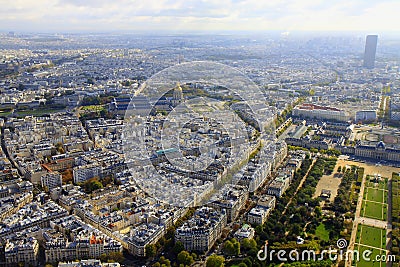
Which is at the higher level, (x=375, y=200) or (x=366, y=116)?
(x=366, y=116)

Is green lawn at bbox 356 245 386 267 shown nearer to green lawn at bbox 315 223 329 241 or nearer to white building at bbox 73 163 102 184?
green lawn at bbox 315 223 329 241

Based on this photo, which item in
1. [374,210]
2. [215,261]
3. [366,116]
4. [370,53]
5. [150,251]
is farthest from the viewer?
[370,53]

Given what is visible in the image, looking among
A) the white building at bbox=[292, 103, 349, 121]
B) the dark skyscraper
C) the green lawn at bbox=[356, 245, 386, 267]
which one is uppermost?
the dark skyscraper

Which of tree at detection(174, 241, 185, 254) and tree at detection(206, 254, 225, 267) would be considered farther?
tree at detection(174, 241, 185, 254)

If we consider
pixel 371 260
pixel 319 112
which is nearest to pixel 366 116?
pixel 319 112

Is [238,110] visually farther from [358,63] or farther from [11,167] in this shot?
[358,63]

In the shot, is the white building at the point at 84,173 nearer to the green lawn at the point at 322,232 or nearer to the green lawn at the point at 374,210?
the green lawn at the point at 322,232

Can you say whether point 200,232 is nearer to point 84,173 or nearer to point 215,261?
point 215,261

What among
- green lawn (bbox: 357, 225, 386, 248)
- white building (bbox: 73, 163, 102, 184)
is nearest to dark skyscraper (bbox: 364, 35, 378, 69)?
green lawn (bbox: 357, 225, 386, 248)
